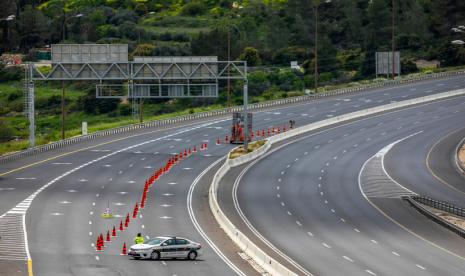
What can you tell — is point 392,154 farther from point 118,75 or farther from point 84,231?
point 84,231

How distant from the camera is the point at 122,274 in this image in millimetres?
53750

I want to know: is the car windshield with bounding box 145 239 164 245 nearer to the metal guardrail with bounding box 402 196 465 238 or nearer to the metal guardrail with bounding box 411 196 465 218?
the metal guardrail with bounding box 402 196 465 238

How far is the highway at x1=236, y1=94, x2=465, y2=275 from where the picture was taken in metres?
60.9

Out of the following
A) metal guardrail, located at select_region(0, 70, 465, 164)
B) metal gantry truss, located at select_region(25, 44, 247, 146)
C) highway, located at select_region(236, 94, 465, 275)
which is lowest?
highway, located at select_region(236, 94, 465, 275)

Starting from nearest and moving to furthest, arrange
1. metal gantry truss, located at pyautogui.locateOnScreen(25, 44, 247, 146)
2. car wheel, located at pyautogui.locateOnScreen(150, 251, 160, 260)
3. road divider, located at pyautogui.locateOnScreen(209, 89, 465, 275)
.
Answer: road divider, located at pyautogui.locateOnScreen(209, 89, 465, 275) → car wheel, located at pyautogui.locateOnScreen(150, 251, 160, 260) → metal gantry truss, located at pyautogui.locateOnScreen(25, 44, 247, 146)

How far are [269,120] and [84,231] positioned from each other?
70890 mm

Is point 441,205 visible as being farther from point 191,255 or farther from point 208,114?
point 208,114

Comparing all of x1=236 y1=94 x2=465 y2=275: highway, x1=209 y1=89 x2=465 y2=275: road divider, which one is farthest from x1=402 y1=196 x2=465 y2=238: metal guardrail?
x1=209 y1=89 x2=465 y2=275: road divider

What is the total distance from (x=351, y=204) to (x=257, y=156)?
28610mm

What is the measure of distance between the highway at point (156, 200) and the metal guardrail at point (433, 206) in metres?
3.36

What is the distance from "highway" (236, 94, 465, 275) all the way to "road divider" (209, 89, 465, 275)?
5.57ft

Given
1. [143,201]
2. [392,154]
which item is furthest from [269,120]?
[143,201]

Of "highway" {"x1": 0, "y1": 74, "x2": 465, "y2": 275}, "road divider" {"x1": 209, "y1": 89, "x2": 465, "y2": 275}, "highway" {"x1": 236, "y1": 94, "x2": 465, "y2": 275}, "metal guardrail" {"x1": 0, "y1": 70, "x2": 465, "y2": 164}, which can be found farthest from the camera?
"metal guardrail" {"x1": 0, "y1": 70, "x2": 465, "y2": 164}

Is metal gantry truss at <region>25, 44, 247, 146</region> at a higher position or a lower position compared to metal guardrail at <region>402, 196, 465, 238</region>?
higher
